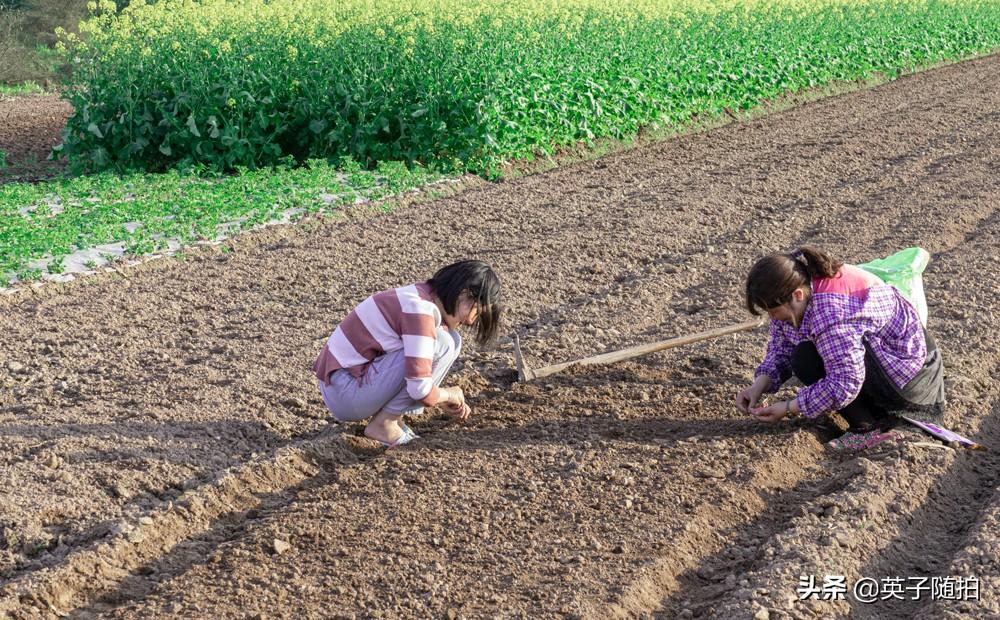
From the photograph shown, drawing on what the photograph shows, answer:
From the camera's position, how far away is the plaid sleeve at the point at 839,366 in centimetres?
443

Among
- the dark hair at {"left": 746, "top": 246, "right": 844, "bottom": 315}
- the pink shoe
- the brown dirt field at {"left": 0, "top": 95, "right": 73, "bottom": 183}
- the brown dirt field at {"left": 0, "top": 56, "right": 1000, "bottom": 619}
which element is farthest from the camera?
the brown dirt field at {"left": 0, "top": 95, "right": 73, "bottom": 183}

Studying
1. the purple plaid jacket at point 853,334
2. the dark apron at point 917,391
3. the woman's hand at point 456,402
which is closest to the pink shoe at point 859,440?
the dark apron at point 917,391

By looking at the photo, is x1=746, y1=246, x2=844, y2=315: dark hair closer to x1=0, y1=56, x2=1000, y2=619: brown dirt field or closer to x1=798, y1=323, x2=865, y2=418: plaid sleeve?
x1=798, y1=323, x2=865, y2=418: plaid sleeve

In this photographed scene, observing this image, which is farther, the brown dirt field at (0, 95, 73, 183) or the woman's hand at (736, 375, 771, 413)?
the brown dirt field at (0, 95, 73, 183)

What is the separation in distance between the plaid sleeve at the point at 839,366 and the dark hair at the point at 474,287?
4.36ft

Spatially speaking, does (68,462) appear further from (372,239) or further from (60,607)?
(372,239)

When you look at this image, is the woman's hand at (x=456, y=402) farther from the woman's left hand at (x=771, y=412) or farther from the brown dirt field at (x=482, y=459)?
the woman's left hand at (x=771, y=412)

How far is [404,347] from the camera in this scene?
4.49 metres

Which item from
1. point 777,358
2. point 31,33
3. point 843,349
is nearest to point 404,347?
point 777,358

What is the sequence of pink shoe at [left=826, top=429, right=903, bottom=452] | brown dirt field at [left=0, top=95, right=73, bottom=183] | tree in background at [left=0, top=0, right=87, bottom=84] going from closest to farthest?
pink shoe at [left=826, top=429, right=903, bottom=452] → brown dirt field at [left=0, top=95, right=73, bottom=183] → tree in background at [left=0, top=0, right=87, bottom=84]

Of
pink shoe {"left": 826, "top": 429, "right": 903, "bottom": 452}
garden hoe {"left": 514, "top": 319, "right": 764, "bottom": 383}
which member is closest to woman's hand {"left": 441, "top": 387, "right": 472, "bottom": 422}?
garden hoe {"left": 514, "top": 319, "right": 764, "bottom": 383}

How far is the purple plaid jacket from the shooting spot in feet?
14.5

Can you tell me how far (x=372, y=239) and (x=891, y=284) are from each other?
4371 mm

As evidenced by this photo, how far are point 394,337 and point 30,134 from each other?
1123 centimetres
